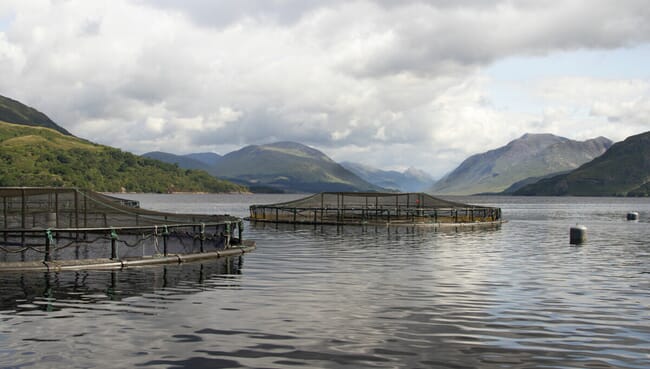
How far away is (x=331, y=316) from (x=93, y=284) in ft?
41.6

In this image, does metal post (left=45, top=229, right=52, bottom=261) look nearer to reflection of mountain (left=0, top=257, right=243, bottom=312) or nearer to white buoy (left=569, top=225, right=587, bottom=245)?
reflection of mountain (left=0, top=257, right=243, bottom=312)

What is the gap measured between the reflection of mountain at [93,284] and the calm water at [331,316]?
0.08m

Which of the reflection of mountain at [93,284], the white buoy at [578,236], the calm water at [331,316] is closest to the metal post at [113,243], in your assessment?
the reflection of mountain at [93,284]

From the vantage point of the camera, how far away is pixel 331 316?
70.7 ft

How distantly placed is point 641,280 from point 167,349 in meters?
26.1

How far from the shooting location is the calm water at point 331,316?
53.3 ft

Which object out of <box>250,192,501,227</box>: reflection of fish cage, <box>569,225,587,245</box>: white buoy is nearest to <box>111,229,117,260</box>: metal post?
<box>569,225,587,245</box>: white buoy

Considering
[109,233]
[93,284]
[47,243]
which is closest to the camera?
[93,284]

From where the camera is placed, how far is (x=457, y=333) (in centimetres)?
1905

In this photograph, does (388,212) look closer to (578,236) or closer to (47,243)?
(578,236)

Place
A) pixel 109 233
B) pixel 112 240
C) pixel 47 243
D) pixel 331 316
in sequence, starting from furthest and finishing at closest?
pixel 109 233
pixel 112 240
pixel 47 243
pixel 331 316

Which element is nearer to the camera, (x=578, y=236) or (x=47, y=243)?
(x=47, y=243)

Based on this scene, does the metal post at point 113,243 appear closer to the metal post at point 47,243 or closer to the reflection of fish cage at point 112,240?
the reflection of fish cage at point 112,240

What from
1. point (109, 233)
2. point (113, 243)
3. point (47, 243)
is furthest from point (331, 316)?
point (109, 233)
